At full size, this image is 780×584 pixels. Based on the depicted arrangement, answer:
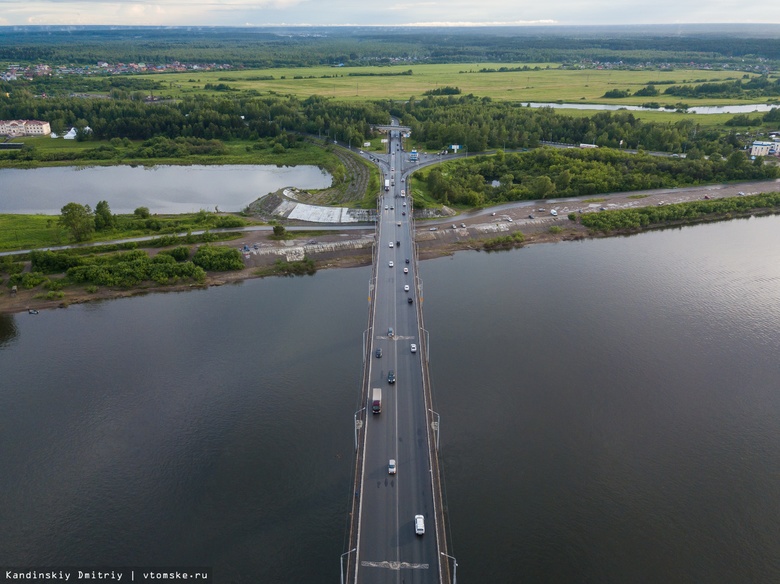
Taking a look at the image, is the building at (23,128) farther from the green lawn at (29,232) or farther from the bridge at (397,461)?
the bridge at (397,461)

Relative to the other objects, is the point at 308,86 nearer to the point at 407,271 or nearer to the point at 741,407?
the point at 407,271

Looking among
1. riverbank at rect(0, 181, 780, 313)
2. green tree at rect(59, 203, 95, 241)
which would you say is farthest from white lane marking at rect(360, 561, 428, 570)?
green tree at rect(59, 203, 95, 241)

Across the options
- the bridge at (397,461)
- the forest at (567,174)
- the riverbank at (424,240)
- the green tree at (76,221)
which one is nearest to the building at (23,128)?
the green tree at (76,221)

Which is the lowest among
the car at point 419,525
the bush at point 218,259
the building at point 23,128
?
the car at point 419,525

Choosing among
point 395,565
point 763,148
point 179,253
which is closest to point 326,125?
point 179,253

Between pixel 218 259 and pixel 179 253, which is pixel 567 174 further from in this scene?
pixel 179 253

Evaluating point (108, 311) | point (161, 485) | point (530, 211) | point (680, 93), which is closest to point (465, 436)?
point (161, 485)
